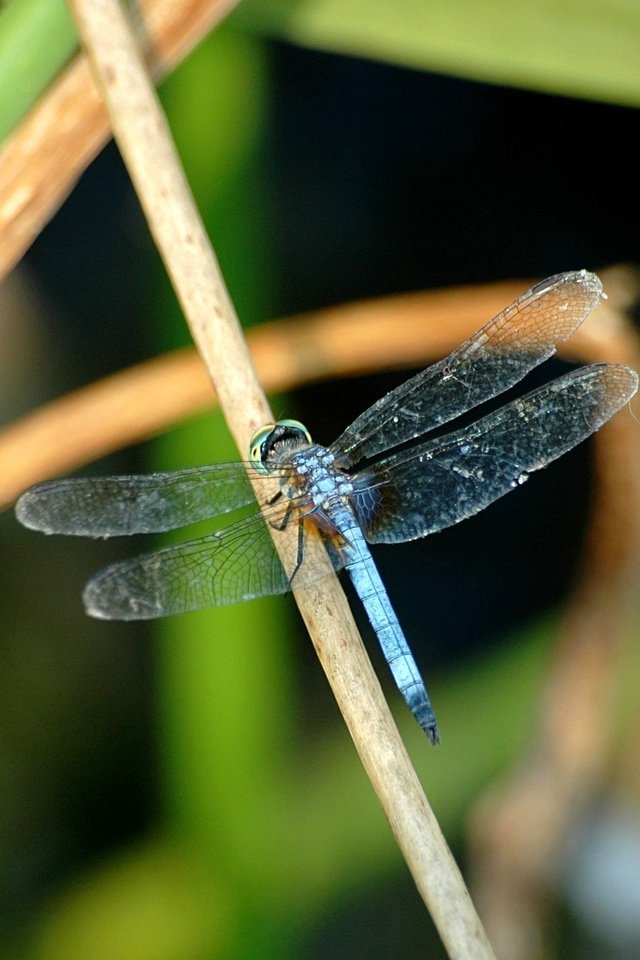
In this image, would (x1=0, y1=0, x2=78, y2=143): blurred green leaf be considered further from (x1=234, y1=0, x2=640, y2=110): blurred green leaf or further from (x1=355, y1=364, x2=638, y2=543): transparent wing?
(x1=355, y1=364, x2=638, y2=543): transparent wing

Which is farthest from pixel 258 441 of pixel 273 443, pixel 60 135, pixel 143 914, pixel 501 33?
pixel 143 914

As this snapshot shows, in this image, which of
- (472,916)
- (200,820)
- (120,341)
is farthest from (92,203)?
(472,916)

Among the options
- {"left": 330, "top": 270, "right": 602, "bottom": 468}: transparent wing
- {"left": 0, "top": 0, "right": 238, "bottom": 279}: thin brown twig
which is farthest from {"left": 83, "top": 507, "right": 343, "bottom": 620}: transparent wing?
{"left": 0, "top": 0, "right": 238, "bottom": 279}: thin brown twig

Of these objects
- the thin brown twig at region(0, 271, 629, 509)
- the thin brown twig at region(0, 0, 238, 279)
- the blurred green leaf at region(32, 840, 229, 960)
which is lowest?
the blurred green leaf at region(32, 840, 229, 960)

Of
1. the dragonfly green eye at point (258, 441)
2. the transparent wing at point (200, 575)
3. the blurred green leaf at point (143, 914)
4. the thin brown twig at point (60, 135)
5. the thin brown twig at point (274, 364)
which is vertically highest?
the thin brown twig at point (60, 135)

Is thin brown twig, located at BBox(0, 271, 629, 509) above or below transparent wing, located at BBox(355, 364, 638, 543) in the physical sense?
above

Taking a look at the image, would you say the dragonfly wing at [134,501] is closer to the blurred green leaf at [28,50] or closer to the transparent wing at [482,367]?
the transparent wing at [482,367]

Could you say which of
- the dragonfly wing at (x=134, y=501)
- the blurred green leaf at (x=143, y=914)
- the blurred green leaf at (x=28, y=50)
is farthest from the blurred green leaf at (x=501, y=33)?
the blurred green leaf at (x=143, y=914)

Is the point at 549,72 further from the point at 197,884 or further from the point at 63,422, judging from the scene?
the point at 197,884
